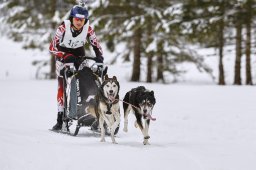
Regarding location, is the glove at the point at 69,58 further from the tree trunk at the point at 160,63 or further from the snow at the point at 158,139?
the tree trunk at the point at 160,63

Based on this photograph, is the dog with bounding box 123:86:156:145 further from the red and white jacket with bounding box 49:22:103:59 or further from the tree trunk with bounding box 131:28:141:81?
the tree trunk with bounding box 131:28:141:81

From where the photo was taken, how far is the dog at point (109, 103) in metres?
8.16

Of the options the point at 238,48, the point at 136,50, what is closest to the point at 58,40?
the point at 238,48

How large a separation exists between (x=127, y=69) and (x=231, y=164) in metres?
30.5

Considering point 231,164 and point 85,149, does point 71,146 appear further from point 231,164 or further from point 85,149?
point 231,164

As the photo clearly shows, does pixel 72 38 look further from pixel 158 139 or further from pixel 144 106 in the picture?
pixel 158 139

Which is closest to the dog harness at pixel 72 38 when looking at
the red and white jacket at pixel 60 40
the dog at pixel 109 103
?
the red and white jacket at pixel 60 40

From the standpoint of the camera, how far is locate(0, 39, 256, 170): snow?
632cm

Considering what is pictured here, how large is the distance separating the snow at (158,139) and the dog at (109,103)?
33 centimetres

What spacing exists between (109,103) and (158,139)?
158 centimetres

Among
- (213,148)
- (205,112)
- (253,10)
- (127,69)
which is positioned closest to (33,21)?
(127,69)

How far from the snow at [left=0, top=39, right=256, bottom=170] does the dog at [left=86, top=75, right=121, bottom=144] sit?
33 cm

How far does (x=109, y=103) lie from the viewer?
8.19m

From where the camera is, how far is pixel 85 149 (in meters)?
7.20
